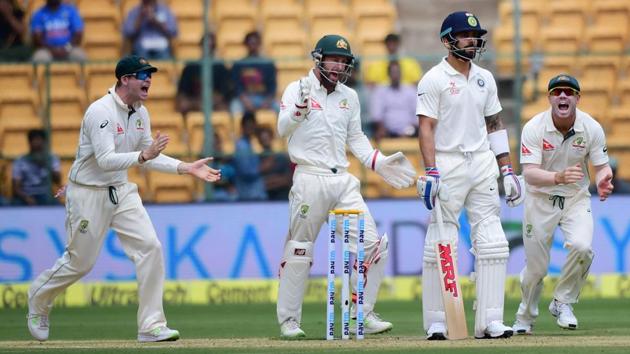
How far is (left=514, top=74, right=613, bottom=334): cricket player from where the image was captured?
9.39m

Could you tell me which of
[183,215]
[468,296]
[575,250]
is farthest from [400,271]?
[575,250]

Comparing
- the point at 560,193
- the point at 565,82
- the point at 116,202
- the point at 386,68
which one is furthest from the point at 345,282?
the point at 386,68

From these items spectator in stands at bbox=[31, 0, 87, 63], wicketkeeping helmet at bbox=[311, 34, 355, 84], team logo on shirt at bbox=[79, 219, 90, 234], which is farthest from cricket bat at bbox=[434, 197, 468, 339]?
spectator in stands at bbox=[31, 0, 87, 63]

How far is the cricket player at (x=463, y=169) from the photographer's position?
8531 millimetres

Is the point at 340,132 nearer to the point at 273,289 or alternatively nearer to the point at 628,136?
the point at 273,289

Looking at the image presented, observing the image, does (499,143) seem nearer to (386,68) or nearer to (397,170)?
(397,170)

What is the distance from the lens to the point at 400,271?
13914 millimetres

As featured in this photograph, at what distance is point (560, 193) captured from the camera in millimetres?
9672

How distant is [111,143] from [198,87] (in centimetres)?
555

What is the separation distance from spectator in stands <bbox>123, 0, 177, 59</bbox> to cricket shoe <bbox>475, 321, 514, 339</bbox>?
740 centimetres

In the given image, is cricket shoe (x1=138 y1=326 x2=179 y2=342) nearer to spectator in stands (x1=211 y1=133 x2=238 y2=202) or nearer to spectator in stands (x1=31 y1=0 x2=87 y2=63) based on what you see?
spectator in stands (x1=211 y1=133 x2=238 y2=202)

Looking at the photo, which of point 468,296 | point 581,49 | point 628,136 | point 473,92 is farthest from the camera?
point 581,49

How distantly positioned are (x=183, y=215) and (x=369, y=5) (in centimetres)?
389

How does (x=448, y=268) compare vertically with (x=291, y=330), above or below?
above
